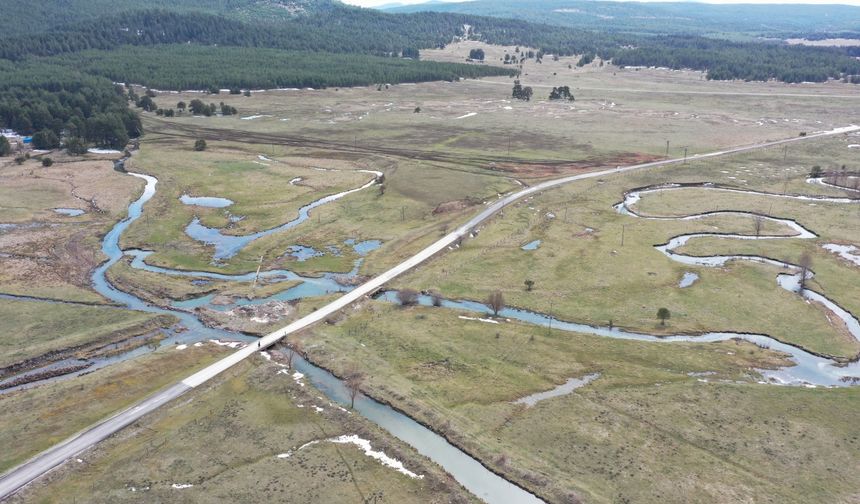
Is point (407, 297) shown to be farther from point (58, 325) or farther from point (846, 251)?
point (846, 251)

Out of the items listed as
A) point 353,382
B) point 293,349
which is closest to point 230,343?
point 293,349

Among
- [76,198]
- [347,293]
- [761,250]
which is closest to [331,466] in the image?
[347,293]

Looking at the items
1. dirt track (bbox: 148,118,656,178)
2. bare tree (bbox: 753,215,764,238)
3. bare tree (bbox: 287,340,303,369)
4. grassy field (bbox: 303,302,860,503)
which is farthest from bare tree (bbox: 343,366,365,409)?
dirt track (bbox: 148,118,656,178)

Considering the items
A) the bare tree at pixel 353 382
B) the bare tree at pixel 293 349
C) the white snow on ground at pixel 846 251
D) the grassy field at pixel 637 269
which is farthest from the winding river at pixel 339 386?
the white snow on ground at pixel 846 251

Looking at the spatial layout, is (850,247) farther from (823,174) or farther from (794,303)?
(823,174)

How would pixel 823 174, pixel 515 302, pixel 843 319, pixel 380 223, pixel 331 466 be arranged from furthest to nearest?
pixel 823 174 < pixel 380 223 < pixel 515 302 < pixel 843 319 < pixel 331 466

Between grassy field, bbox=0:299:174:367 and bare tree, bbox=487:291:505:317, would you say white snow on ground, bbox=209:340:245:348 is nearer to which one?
grassy field, bbox=0:299:174:367

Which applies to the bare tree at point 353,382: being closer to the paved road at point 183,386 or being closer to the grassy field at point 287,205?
the paved road at point 183,386
